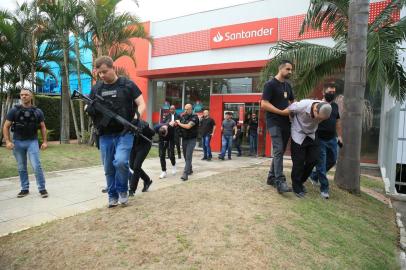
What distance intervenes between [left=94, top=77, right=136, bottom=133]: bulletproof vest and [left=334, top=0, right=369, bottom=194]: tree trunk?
384 centimetres

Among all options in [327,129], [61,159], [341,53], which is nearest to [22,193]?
[61,159]

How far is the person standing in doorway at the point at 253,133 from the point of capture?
1184cm

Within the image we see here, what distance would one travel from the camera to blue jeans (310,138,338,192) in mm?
5051

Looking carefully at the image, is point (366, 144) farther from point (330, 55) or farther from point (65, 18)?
point (65, 18)

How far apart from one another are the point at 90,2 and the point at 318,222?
10.8m

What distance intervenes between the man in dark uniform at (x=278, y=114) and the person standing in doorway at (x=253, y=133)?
23.0ft

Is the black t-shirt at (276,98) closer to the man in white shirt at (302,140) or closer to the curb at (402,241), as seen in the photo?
the man in white shirt at (302,140)

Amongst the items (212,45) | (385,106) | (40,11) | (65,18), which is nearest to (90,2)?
(65,18)

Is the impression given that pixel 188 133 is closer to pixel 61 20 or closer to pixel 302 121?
pixel 302 121

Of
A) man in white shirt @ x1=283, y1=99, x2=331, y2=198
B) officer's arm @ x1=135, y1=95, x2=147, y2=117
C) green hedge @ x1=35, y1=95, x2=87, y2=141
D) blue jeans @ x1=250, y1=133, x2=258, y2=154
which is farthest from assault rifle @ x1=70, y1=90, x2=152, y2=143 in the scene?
green hedge @ x1=35, y1=95, x2=87, y2=141

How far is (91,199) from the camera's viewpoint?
221 inches

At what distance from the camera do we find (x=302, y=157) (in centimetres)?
475

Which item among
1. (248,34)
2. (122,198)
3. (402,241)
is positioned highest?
(248,34)

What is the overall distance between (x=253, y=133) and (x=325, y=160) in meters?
6.65
